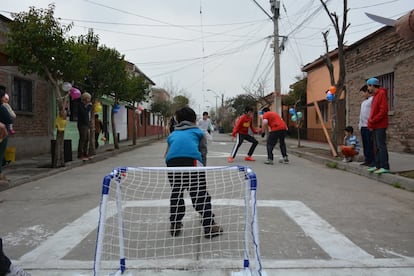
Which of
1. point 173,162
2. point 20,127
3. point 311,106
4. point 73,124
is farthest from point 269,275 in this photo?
point 311,106

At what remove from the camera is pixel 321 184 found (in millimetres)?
8039

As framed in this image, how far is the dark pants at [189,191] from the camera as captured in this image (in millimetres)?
3943

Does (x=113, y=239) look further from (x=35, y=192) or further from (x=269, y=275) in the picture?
(x=35, y=192)

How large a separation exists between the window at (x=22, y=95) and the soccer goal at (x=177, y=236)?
384 inches

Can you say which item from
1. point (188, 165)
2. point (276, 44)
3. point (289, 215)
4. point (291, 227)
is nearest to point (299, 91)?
point (276, 44)

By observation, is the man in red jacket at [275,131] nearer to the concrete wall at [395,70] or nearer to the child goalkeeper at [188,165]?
the concrete wall at [395,70]

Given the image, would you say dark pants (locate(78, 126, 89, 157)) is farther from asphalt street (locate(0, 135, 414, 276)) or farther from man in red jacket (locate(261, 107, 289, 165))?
man in red jacket (locate(261, 107, 289, 165))

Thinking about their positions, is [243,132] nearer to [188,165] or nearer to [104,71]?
[104,71]

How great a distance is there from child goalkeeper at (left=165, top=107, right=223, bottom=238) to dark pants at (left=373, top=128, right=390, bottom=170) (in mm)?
4955

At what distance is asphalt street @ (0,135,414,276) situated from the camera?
359 centimetres

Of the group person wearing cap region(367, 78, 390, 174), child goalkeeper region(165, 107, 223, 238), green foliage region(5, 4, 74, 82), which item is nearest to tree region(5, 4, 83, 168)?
green foliage region(5, 4, 74, 82)

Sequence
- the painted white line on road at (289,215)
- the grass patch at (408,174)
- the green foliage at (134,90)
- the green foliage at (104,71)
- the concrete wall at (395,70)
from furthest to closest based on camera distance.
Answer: the green foliage at (134,90)
the green foliage at (104,71)
the concrete wall at (395,70)
the grass patch at (408,174)
the painted white line on road at (289,215)

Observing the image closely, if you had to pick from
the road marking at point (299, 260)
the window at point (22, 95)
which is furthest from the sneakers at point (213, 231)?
the window at point (22, 95)

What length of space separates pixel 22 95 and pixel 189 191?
12.0 metres
